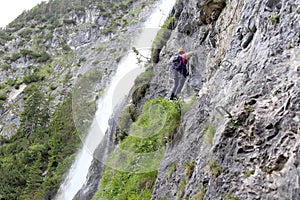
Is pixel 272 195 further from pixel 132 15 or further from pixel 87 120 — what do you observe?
pixel 132 15

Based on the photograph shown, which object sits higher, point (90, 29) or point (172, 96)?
point (172, 96)

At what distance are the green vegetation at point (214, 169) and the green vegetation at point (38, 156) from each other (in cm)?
2319

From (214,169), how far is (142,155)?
17.2 ft

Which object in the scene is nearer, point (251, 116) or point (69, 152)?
point (251, 116)

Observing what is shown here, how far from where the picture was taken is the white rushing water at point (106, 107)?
13.6 meters

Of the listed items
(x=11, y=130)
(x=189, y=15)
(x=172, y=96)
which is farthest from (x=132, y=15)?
(x=172, y=96)

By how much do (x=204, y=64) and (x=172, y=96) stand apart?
54.4 inches

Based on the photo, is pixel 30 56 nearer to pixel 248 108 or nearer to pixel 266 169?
pixel 248 108

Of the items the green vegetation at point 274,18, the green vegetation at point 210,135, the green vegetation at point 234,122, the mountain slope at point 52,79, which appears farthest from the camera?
the mountain slope at point 52,79

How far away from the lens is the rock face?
4508mm

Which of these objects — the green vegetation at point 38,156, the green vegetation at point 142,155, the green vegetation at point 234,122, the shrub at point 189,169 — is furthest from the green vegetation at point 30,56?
the green vegetation at point 234,122

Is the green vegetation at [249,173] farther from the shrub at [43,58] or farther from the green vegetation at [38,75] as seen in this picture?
the shrub at [43,58]

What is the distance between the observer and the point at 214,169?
5.48 metres

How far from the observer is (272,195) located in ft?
13.9
